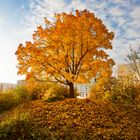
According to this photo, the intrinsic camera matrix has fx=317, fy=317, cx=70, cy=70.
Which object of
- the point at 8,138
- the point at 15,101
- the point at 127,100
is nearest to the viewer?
the point at 8,138

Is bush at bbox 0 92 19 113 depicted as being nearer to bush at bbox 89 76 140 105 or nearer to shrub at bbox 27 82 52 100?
shrub at bbox 27 82 52 100

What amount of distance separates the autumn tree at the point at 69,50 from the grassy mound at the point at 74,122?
2.01 m

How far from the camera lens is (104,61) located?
19.2 meters

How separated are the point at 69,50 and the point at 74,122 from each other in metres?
5.88

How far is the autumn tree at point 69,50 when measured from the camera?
61.3ft

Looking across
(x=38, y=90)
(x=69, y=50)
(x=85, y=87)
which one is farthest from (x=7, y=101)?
(x=85, y=87)

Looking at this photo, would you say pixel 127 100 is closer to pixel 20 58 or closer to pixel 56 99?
pixel 56 99

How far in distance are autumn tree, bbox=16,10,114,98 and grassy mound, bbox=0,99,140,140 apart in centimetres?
201

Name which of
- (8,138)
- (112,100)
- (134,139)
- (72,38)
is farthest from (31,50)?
(134,139)

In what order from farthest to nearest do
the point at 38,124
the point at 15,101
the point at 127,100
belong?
the point at 15,101 → the point at 127,100 → the point at 38,124

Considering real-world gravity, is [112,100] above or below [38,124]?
above

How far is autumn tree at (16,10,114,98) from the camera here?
18672 millimetres

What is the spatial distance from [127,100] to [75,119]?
488cm

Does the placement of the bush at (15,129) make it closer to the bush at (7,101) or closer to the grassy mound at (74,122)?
the grassy mound at (74,122)
